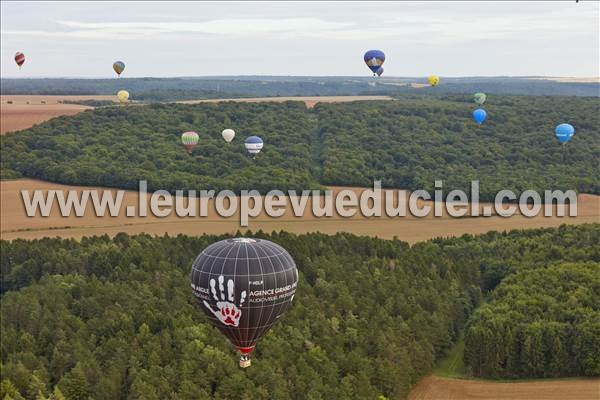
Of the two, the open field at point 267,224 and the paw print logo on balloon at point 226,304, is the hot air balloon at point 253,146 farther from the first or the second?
the paw print logo on balloon at point 226,304

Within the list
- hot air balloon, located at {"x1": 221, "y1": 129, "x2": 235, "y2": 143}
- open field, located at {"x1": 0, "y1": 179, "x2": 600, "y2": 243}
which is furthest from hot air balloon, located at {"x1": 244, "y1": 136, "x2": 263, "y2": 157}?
open field, located at {"x1": 0, "y1": 179, "x2": 600, "y2": 243}

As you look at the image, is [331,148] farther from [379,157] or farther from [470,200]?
[470,200]

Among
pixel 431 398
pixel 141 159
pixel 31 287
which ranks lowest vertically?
pixel 431 398

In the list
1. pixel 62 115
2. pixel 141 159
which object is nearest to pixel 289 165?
pixel 141 159

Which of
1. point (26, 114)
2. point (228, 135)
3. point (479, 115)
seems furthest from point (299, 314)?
point (26, 114)

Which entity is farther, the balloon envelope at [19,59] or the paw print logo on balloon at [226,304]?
the balloon envelope at [19,59]

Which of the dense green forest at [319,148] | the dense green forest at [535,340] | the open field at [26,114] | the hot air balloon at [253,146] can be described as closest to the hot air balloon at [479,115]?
the dense green forest at [319,148]
